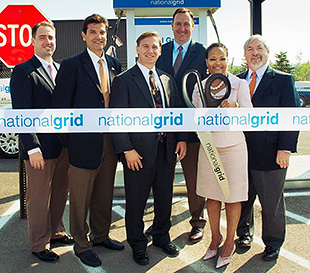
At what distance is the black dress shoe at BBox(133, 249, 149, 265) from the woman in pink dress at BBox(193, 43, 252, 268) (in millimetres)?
683

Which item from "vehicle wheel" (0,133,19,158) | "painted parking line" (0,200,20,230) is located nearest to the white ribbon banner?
"painted parking line" (0,200,20,230)

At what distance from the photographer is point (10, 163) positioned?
802 cm

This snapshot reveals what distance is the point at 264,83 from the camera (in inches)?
135

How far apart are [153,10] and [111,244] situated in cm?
394

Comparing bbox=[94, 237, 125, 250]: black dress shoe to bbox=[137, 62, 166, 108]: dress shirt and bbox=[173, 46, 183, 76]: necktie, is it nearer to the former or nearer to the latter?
bbox=[137, 62, 166, 108]: dress shirt

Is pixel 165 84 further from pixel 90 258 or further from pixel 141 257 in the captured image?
pixel 90 258

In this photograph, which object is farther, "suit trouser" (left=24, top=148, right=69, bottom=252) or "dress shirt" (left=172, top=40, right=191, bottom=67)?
"dress shirt" (left=172, top=40, right=191, bottom=67)

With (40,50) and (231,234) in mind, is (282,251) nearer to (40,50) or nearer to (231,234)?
(231,234)

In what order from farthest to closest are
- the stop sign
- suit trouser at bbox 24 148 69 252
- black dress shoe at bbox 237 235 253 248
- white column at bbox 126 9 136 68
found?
white column at bbox 126 9 136 68 < the stop sign < black dress shoe at bbox 237 235 253 248 < suit trouser at bbox 24 148 69 252

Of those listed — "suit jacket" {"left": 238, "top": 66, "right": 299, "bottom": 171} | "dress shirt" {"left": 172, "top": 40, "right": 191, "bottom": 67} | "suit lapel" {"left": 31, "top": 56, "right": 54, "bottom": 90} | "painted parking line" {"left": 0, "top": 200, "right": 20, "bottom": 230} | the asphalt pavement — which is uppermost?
"dress shirt" {"left": 172, "top": 40, "right": 191, "bottom": 67}

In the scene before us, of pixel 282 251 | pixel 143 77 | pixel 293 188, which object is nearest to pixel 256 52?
pixel 143 77

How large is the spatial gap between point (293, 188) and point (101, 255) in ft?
11.2

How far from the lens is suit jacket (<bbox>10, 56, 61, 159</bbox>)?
327cm

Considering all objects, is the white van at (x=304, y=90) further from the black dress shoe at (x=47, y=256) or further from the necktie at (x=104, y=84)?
the black dress shoe at (x=47, y=256)
